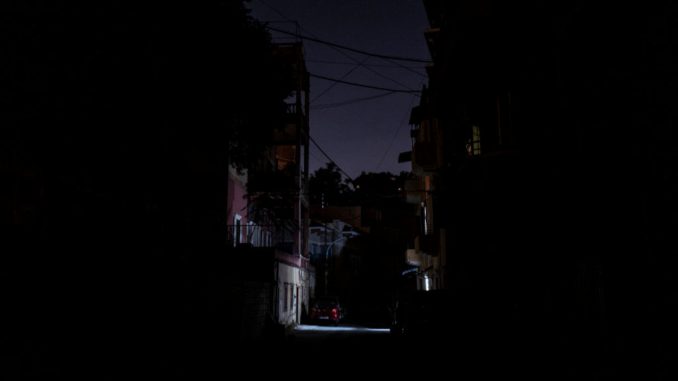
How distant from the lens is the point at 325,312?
34.4 meters

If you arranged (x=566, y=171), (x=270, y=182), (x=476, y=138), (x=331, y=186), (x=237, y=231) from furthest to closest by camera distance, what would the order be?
(x=331, y=186), (x=270, y=182), (x=237, y=231), (x=476, y=138), (x=566, y=171)

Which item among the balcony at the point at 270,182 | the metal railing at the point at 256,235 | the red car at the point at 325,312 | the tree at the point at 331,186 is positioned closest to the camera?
the metal railing at the point at 256,235

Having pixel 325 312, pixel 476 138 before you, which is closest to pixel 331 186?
→ pixel 325 312

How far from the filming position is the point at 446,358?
12.9m

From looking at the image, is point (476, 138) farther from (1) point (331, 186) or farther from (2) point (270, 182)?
(1) point (331, 186)

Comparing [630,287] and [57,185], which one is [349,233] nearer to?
[57,185]

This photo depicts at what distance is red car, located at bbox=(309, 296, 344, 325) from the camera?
34188mm

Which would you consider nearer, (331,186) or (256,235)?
(256,235)

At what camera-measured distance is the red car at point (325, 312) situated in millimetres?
34188

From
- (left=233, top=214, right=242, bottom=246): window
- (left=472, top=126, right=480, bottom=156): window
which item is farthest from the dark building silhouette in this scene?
(left=233, top=214, right=242, bottom=246): window

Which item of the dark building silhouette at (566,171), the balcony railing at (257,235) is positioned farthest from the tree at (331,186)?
the dark building silhouette at (566,171)

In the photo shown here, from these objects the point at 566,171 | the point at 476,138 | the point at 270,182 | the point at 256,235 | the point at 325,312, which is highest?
the point at 270,182

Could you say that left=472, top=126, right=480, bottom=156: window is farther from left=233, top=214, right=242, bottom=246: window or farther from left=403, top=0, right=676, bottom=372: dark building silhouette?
left=233, top=214, right=242, bottom=246: window

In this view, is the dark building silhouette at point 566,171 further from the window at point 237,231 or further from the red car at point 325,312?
the red car at point 325,312
